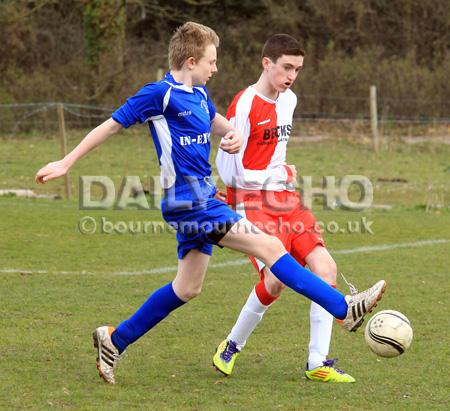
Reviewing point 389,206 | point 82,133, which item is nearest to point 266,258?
point 389,206

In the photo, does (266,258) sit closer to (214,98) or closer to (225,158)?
(225,158)

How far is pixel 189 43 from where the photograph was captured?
5.20 metres

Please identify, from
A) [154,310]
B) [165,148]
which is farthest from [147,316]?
[165,148]

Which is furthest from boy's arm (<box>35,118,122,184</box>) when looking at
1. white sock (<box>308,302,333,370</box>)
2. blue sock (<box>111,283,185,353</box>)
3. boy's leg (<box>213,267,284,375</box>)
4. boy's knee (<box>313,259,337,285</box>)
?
white sock (<box>308,302,333,370</box>)

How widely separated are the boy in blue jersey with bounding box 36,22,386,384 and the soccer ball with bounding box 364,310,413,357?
0.61 feet

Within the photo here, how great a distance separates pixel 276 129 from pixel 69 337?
6.32 ft

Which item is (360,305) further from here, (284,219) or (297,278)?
(284,219)

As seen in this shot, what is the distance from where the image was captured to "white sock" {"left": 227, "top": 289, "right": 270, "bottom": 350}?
18.8 ft

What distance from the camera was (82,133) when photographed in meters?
20.3

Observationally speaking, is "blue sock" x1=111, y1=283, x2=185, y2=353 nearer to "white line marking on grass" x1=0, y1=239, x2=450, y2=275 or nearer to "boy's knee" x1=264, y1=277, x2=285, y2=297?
"boy's knee" x1=264, y1=277, x2=285, y2=297

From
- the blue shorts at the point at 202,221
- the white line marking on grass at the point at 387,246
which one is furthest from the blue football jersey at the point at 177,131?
the white line marking on grass at the point at 387,246

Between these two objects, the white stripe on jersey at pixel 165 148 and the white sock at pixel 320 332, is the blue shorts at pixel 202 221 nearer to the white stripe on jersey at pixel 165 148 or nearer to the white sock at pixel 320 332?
the white stripe on jersey at pixel 165 148

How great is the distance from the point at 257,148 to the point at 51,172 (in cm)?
160

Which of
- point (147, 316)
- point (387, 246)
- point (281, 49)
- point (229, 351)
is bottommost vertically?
point (387, 246)
